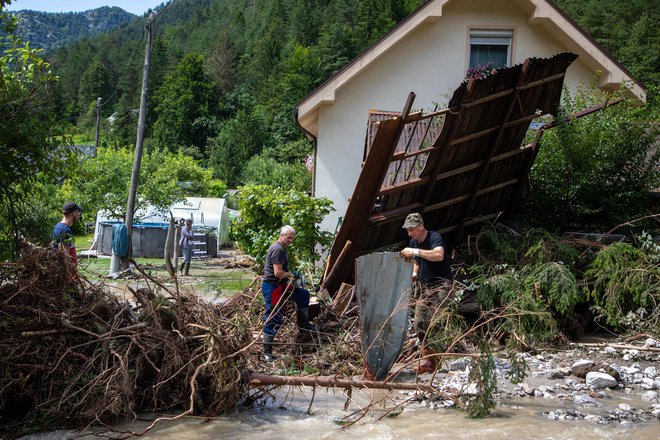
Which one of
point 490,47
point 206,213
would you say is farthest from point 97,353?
point 206,213

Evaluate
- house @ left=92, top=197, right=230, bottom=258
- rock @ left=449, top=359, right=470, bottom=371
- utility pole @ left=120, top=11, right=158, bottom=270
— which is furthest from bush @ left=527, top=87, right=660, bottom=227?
house @ left=92, top=197, right=230, bottom=258

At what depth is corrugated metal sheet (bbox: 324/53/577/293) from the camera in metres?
9.98

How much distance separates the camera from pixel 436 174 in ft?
35.4

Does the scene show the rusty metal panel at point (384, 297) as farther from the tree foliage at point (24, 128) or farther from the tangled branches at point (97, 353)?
the tree foliage at point (24, 128)

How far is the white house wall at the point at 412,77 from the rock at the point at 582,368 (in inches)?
301

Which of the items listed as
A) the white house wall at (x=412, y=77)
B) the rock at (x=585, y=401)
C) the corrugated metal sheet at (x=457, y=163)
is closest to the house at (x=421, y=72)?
the white house wall at (x=412, y=77)

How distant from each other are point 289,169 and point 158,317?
38330 millimetres

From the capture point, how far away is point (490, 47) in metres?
15.5

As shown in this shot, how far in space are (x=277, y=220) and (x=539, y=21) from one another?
7.09 metres

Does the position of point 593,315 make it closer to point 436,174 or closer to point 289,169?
point 436,174

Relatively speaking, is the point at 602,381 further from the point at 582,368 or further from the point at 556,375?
the point at 556,375

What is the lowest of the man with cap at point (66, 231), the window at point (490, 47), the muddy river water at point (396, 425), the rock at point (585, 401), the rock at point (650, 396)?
the muddy river water at point (396, 425)

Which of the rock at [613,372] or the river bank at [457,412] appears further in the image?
the rock at [613,372]

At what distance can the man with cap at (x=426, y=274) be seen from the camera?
27.1 feet
